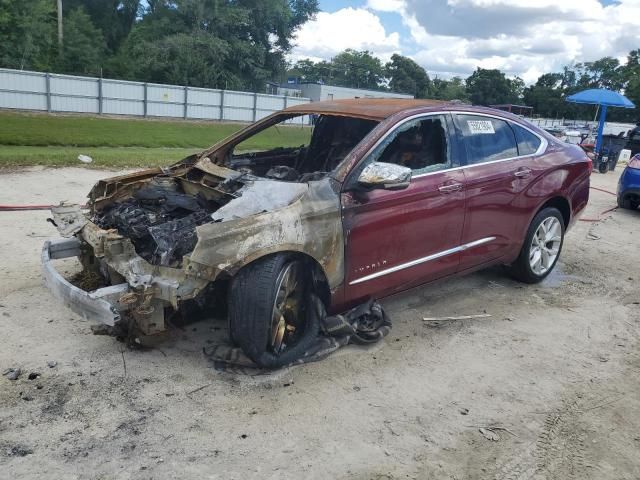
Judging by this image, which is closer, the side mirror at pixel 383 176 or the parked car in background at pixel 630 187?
the side mirror at pixel 383 176

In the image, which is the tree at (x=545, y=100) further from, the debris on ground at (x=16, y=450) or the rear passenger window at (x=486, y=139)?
the debris on ground at (x=16, y=450)

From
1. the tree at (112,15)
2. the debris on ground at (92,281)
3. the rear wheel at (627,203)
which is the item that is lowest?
the debris on ground at (92,281)

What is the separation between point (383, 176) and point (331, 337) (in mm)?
1226

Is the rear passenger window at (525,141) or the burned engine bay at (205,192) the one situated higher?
the rear passenger window at (525,141)

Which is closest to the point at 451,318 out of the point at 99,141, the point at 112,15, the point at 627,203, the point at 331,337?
the point at 331,337

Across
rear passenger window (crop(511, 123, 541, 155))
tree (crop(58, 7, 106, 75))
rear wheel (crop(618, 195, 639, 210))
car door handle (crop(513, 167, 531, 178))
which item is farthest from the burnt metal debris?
tree (crop(58, 7, 106, 75))

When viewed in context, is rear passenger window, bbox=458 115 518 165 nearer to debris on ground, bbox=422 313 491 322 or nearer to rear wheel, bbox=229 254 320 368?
debris on ground, bbox=422 313 491 322

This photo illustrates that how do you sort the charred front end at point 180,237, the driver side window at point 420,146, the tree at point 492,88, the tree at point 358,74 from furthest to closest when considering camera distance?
the tree at point 358,74, the tree at point 492,88, the driver side window at point 420,146, the charred front end at point 180,237

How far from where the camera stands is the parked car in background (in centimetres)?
1012

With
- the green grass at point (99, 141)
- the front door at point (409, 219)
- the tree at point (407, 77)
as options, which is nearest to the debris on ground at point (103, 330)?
the front door at point (409, 219)

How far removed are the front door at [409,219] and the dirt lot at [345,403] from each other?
531 mm

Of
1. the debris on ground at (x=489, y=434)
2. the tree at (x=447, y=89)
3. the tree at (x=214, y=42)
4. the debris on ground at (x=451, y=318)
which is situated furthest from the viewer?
the tree at (x=447, y=89)

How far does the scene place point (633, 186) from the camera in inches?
399

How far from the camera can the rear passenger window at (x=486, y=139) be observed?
482cm
